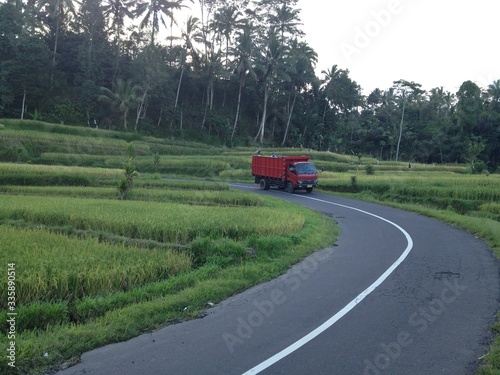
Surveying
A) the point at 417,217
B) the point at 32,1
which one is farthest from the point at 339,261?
the point at 32,1

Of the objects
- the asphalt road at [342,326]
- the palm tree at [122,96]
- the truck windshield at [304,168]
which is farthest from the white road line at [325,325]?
the palm tree at [122,96]

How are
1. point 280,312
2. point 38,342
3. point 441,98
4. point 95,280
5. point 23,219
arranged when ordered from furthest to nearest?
point 441,98 → point 23,219 → point 95,280 → point 280,312 → point 38,342

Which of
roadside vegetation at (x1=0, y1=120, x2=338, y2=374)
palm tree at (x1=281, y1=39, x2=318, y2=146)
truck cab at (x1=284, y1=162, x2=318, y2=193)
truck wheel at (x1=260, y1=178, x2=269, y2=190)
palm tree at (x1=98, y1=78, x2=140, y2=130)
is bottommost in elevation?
roadside vegetation at (x1=0, y1=120, x2=338, y2=374)

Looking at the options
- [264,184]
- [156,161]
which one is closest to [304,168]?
[264,184]

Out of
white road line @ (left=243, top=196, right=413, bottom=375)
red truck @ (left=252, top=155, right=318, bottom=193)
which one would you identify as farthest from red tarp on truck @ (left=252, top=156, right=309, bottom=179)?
white road line @ (left=243, top=196, right=413, bottom=375)

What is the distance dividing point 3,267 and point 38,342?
8.78 ft

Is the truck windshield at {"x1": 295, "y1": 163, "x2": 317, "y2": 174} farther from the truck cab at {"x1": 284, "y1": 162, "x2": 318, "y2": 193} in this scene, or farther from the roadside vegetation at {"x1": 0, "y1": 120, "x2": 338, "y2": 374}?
the roadside vegetation at {"x1": 0, "y1": 120, "x2": 338, "y2": 374}

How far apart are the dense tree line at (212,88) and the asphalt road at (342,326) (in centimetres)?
3681

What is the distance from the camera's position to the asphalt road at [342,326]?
557 cm

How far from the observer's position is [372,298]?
8164mm

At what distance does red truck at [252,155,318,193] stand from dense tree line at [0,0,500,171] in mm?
21948

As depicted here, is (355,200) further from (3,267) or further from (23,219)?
(3,267)

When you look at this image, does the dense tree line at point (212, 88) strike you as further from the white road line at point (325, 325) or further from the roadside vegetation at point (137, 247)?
the white road line at point (325, 325)

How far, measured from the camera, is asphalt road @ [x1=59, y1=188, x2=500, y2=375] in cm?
557
